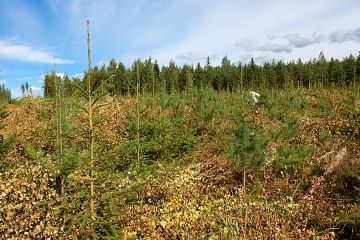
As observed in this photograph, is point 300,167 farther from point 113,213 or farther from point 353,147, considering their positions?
point 113,213

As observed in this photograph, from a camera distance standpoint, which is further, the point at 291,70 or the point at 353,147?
the point at 291,70

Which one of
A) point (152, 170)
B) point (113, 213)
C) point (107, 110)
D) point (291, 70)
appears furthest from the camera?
point (291, 70)

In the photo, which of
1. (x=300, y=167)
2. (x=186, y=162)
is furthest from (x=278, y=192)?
(x=186, y=162)

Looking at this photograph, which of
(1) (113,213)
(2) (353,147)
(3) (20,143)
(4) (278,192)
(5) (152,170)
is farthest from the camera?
(3) (20,143)

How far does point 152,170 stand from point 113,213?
3.29 m

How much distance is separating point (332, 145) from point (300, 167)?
280 centimetres

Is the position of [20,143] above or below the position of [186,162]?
above

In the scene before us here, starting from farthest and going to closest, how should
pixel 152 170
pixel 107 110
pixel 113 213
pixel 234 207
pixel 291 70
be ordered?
pixel 291 70
pixel 107 110
pixel 152 170
pixel 234 207
pixel 113 213

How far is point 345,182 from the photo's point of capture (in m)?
7.64

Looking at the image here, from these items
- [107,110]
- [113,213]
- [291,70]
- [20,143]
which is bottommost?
[113,213]

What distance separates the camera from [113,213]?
4.83 m

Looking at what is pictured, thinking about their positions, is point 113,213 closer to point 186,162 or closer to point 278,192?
point 278,192

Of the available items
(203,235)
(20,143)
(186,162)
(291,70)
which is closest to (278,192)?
(203,235)

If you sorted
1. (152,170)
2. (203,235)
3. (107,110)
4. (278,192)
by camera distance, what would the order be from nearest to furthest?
(203,235)
(278,192)
(152,170)
(107,110)
